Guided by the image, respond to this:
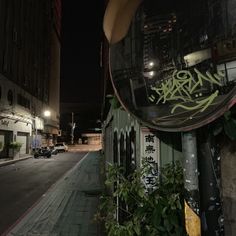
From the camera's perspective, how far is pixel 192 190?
8.29ft

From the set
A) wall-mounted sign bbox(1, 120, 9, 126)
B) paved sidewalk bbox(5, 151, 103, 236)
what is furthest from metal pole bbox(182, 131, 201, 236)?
wall-mounted sign bbox(1, 120, 9, 126)

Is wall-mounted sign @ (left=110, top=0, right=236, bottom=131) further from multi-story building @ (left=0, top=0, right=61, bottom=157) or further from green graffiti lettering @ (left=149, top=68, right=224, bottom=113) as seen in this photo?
multi-story building @ (left=0, top=0, right=61, bottom=157)

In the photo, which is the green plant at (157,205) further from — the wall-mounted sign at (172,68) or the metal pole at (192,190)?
the wall-mounted sign at (172,68)

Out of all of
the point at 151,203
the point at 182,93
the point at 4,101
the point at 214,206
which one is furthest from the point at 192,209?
the point at 4,101

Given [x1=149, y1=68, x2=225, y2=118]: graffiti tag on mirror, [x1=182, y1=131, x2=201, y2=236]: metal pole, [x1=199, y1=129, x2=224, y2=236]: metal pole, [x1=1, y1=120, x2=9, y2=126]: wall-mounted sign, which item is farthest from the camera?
[x1=1, y1=120, x2=9, y2=126]: wall-mounted sign

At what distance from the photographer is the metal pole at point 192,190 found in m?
2.52

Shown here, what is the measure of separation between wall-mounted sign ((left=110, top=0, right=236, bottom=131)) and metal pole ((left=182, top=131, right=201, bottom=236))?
0.70ft

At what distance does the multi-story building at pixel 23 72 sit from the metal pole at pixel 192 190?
27963 millimetres

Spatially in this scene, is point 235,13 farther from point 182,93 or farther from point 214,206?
point 214,206

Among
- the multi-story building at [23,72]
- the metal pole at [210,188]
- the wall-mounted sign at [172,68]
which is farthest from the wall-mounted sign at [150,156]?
the multi-story building at [23,72]

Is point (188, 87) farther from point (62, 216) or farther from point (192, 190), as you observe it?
point (62, 216)

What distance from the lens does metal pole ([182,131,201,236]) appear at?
2.52 meters

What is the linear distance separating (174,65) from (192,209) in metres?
1.28

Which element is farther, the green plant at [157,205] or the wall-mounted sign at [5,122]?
the wall-mounted sign at [5,122]
